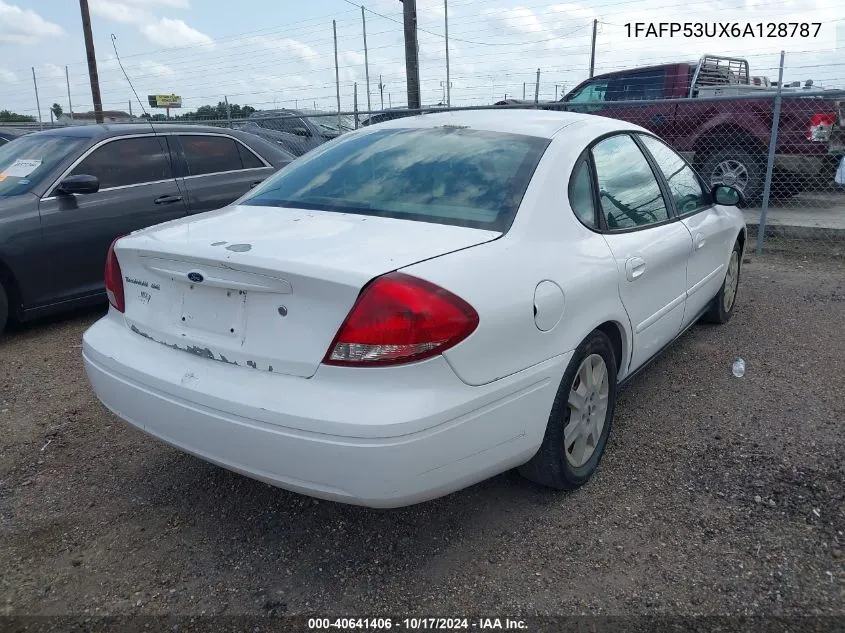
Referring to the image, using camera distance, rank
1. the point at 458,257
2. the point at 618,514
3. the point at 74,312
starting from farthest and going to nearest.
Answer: the point at 74,312 → the point at 618,514 → the point at 458,257

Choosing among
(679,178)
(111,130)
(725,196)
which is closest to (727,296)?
(725,196)

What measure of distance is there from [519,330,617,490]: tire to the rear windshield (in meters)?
0.64

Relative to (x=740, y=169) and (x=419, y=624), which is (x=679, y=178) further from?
(x=740, y=169)

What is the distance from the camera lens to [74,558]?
2.54 m

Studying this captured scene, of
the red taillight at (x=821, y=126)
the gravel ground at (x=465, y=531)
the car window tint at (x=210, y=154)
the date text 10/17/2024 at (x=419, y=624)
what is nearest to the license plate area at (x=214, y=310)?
the gravel ground at (x=465, y=531)

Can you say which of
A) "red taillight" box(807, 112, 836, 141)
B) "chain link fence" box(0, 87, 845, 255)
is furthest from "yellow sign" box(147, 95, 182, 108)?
"red taillight" box(807, 112, 836, 141)

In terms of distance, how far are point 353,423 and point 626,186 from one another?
2017 mm

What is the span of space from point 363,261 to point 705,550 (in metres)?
1.61

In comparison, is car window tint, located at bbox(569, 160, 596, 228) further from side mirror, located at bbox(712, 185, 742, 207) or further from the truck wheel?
the truck wheel

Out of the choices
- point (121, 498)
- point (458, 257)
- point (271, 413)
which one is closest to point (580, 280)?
point (458, 257)

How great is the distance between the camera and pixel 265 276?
2211 millimetres

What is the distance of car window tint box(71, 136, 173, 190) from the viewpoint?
5.44 metres

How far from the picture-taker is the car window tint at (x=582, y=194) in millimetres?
2857

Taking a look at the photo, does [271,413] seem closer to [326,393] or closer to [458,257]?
[326,393]
